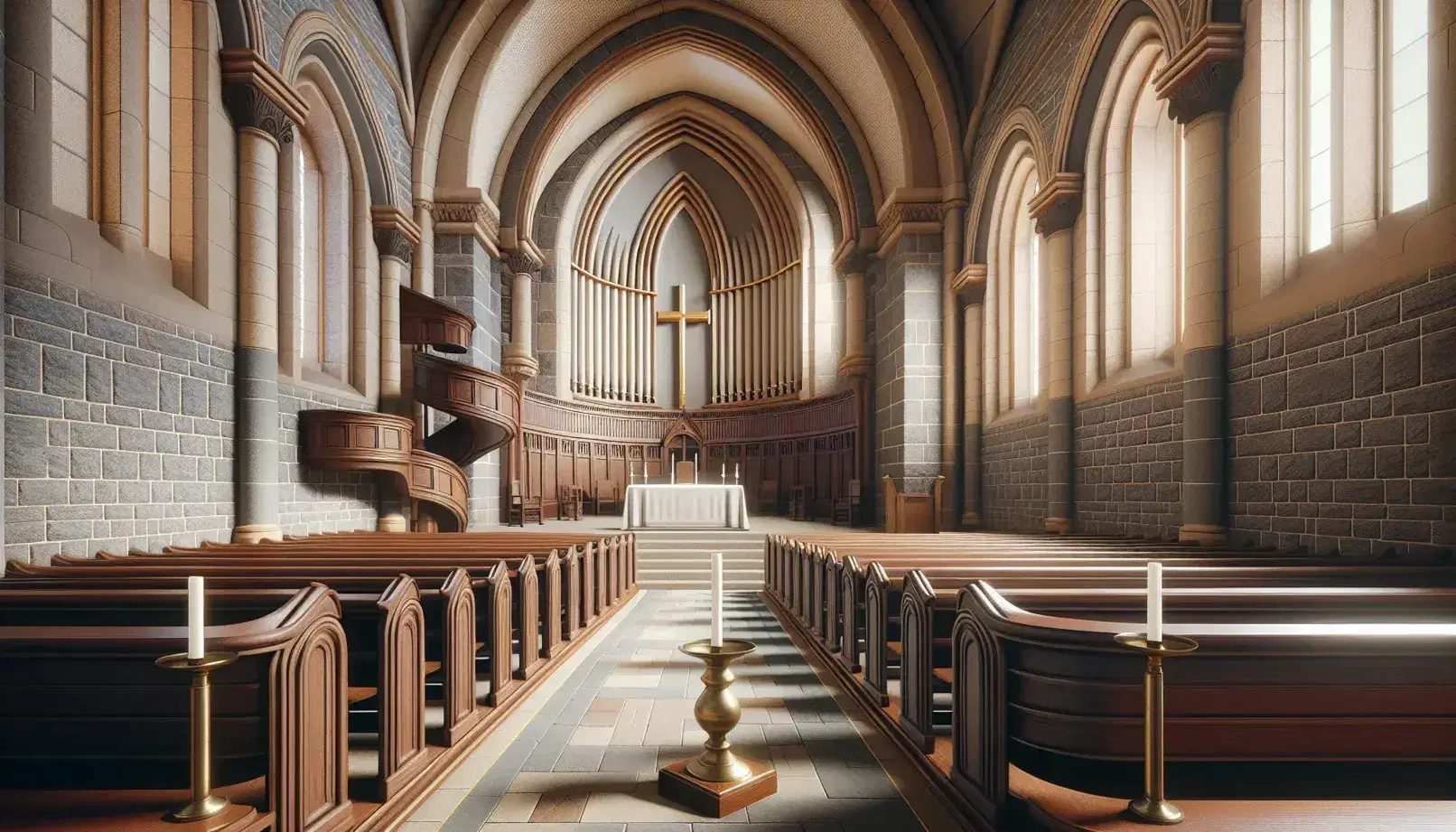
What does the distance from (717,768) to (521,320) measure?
1162cm

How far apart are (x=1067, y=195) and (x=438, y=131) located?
29.7 feet

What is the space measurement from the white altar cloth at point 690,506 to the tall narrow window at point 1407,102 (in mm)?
7994

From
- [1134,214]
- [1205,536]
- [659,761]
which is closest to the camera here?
[659,761]

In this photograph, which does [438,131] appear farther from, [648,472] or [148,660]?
[148,660]

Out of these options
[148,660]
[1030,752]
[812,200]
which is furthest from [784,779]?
[812,200]

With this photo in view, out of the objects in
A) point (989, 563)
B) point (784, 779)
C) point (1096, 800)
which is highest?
point (989, 563)

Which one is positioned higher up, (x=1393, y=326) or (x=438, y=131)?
(x=438, y=131)

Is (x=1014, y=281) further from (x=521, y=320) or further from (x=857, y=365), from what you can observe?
(x=521, y=320)

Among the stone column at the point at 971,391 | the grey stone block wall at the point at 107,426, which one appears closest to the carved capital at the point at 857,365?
the stone column at the point at 971,391

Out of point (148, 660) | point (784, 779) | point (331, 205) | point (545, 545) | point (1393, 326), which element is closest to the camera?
point (148, 660)

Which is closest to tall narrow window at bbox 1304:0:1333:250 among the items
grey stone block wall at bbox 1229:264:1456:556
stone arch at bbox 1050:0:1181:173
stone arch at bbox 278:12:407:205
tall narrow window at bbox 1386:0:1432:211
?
tall narrow window at bbox 1386:0:1432:211

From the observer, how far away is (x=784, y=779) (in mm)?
2898

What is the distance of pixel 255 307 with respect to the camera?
6422 mm

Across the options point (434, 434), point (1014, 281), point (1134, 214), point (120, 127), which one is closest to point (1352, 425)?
point (1134, 214)
